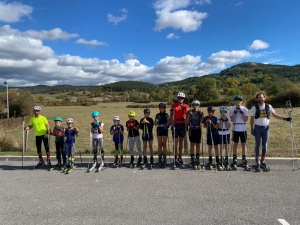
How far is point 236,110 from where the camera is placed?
7.68 m

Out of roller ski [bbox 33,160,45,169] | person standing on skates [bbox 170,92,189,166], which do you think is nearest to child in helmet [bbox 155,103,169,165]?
person standing on skates [bbox 170,92,189,166]

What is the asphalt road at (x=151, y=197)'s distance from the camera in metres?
4.45

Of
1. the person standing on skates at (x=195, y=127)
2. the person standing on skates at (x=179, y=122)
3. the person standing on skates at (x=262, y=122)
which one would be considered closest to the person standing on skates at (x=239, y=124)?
the person standing on skates at (x=262, y=122)

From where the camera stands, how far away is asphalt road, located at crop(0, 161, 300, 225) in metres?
4.45

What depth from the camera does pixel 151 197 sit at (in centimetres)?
538

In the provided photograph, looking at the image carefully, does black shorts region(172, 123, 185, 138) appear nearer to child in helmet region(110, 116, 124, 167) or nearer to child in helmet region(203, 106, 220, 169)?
child in helmet region(203, 106, 220, 169)

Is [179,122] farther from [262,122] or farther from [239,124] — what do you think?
[262,122]

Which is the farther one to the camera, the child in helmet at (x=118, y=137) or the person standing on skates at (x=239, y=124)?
the child in helmet at (x=118, y=137)

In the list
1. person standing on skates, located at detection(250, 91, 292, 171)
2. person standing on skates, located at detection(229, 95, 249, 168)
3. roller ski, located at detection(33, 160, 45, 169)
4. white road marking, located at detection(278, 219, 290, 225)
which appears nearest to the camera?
white road marking, located at detection(278, 219, 290, 225)

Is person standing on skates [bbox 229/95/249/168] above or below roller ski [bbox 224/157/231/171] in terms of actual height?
above

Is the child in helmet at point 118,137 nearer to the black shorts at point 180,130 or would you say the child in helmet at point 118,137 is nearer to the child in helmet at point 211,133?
the black shorts at point 180,130

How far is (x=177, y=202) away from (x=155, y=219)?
32.9 inches

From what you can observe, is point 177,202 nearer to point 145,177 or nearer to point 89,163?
point 145,177

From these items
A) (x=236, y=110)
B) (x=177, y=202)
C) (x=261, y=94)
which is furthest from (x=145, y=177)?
(x=261, y=94)
